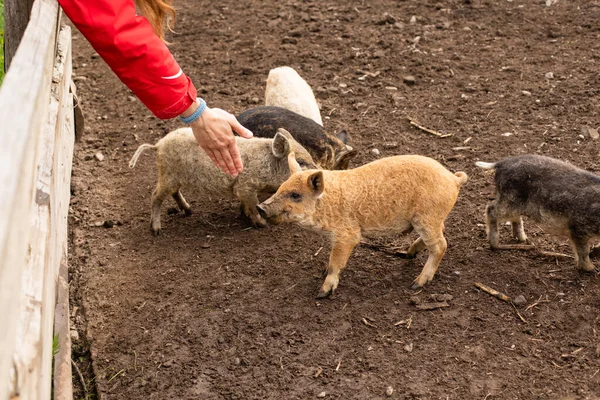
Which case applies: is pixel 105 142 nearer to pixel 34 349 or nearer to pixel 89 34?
pixel 89 34

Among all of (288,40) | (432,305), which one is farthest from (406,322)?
(288,40)

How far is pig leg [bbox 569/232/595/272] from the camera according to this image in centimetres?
503

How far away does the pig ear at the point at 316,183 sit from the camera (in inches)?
186

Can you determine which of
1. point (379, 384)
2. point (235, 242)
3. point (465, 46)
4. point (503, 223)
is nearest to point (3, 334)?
point (379, 384)

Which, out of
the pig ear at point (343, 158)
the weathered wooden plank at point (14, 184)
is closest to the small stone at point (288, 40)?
the pig ear at point (343, 158)

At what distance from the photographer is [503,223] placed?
590 cm

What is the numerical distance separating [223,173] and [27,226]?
3.76m

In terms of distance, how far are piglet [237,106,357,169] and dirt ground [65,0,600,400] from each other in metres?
0.61

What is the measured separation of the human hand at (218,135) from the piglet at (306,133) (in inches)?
87.8

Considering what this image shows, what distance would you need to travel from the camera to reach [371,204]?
4973 millimetres

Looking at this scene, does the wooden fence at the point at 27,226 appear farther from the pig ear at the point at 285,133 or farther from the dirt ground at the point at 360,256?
the pig ear at the point at 285,133

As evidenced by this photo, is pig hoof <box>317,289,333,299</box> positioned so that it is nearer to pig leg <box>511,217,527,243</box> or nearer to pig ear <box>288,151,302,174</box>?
pig ear <box>288,151,302,174</box>

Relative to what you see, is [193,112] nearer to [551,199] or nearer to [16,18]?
[16,18]

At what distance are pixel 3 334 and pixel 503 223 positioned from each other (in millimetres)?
4721
